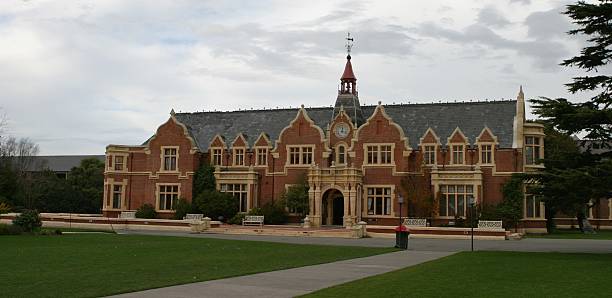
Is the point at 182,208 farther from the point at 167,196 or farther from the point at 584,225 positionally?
the point at 584,225

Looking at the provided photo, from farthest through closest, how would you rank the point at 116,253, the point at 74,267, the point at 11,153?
the point at 11,153, the point at 116,253, the point at 74,267

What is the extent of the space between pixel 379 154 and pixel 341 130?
420 cm

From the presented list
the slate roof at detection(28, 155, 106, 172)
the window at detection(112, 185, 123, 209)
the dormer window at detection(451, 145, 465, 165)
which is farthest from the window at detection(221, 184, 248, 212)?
the slate roof at detection(28, 155, 106, 172)

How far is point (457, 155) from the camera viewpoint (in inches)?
2036

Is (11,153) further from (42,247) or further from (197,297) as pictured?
(197,297)

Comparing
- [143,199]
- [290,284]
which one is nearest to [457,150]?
[143,199]

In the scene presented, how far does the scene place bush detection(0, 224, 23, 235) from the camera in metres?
36.3

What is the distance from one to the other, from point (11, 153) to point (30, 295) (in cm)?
9595

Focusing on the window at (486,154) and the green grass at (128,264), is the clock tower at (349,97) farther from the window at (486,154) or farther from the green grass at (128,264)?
the green grass at (128,264)

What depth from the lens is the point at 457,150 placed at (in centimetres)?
5175

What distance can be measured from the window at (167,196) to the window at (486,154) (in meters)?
26.6

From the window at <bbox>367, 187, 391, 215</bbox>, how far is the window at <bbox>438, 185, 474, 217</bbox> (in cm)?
441

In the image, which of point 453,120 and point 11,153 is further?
point 11,153

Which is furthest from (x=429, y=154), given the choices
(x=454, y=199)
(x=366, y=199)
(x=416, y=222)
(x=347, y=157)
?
(x=347, y=157)
